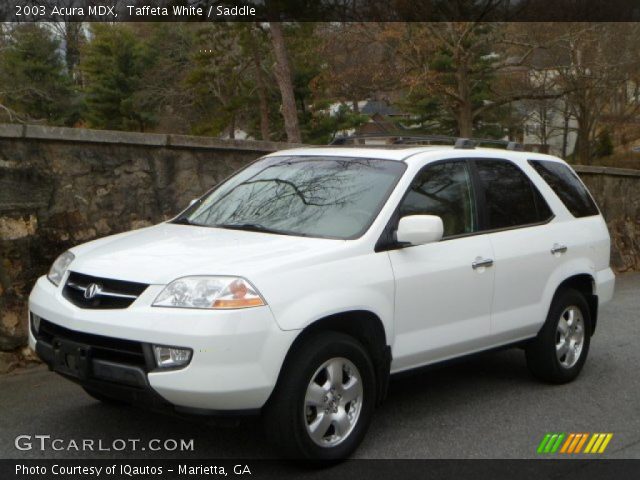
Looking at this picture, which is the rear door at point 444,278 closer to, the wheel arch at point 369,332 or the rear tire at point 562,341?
the wheel arch at point 369,332

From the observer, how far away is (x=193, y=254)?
15.5 ft

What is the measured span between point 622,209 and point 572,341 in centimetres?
946

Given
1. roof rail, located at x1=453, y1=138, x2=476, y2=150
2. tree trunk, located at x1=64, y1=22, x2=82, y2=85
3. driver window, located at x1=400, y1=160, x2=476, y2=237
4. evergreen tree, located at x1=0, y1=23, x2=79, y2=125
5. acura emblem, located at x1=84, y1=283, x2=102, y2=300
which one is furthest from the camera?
tree trunk, located at x1=64, y1=22, x2=82, y2=85

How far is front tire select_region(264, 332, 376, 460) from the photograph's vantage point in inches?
175

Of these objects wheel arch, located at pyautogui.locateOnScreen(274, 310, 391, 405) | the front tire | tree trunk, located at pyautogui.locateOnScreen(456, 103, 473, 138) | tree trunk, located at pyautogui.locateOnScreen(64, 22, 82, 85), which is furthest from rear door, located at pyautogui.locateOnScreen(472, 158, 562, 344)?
tree trunk, located at pyautogui.locateOnScreen(64, 22, 82, 85)

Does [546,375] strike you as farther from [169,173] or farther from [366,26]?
[366,26]

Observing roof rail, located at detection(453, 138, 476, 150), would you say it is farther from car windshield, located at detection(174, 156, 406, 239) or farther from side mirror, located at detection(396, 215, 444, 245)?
side mirror, located at detection(396, 215, 444, 245)

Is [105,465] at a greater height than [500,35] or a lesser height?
lesser

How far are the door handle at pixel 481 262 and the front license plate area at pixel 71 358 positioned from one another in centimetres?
249

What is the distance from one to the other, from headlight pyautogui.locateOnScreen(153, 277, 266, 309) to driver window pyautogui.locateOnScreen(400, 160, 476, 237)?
137 cm

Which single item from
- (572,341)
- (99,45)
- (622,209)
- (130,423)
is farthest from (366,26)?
(99,45)

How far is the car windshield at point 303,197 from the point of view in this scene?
5.25 metres

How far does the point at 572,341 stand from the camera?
6.70 metres

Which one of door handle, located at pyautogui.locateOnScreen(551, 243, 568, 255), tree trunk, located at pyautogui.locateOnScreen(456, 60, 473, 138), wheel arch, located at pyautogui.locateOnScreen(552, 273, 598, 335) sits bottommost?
wheel arch, located at pyautogui.locateOnScreen(552, 273, 598, 335)
